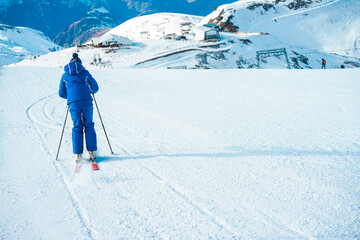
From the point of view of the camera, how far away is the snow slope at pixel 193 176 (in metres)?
2.25

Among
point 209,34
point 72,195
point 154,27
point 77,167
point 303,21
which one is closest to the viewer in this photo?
point 72,195

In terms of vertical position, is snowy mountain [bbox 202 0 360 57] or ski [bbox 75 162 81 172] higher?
snowy mountain [bbox 202 0 360 57]

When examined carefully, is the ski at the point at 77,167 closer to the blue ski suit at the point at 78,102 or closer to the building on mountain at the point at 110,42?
the blue ski suit at the point at 78,102

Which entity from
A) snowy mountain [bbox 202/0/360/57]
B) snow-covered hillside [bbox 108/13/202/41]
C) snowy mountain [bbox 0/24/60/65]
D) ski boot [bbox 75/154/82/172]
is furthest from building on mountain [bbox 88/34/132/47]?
snowy mountain [bbox 0/24/60/65]

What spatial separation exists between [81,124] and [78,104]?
370 mm

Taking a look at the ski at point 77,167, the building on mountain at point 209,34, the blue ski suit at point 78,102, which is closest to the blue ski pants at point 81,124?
the blue ski suit at point 78,102

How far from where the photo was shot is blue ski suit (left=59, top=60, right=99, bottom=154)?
373 centimetres

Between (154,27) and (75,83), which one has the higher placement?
(154,27)

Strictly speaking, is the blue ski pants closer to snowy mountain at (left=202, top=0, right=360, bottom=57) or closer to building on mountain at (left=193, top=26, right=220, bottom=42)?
building on mountain at (left=193, top=26, right=220, bottom=42)

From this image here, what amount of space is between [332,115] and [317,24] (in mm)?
84579

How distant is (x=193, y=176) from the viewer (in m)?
3.22

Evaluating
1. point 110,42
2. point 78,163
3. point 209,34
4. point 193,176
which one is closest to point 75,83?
point 78,163

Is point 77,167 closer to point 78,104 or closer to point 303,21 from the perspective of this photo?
point 78,104

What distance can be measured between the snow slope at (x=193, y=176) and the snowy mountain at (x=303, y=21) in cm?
6876
